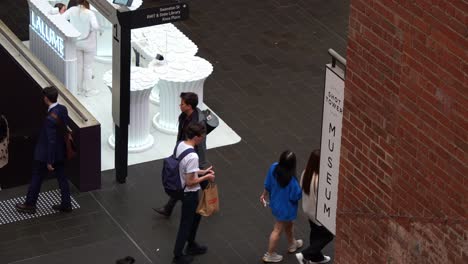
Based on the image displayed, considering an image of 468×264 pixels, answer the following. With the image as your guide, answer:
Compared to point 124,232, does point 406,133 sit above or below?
above

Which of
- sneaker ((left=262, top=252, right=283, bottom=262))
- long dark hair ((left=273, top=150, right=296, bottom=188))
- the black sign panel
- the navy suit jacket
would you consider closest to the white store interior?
the navy suit jacket

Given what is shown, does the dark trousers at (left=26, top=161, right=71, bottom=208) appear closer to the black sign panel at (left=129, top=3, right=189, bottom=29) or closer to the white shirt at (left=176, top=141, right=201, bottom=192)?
the black sign panel at (left=129, top=3, right=189, bottom=29)

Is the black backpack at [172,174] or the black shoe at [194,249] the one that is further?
the black shoe at [194,249]

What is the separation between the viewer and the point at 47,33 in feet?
55.5

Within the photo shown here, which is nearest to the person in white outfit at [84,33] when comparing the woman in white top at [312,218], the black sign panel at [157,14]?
the black sign panel at [157,14]

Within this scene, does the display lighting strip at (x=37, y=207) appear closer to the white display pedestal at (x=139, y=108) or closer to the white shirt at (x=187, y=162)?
the white display pedestal at (x=139, y=108)

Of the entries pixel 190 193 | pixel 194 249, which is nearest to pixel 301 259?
pixel 194 249

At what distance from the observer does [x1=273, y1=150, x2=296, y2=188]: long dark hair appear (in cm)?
1256

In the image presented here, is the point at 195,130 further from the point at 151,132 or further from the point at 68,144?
the point at 151,132

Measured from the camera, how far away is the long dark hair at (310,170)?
486 inches

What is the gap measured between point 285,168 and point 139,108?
3.81 m

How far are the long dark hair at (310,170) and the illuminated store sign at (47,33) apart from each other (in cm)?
521

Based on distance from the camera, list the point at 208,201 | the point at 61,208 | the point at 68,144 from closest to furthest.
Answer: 1. the point at 208,201
2. the point at 68,144
3. the point at 61,208

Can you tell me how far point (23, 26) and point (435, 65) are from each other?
1348cm
